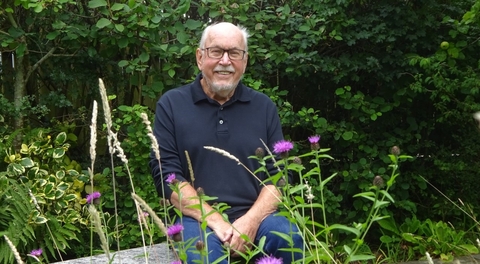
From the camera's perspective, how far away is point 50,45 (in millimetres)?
4672

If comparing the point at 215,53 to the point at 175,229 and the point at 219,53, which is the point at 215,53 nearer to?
the point at 219,53

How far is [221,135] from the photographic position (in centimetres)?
291

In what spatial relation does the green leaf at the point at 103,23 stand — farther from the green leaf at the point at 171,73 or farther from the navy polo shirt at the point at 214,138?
the navy polo shirt at the point at 214,138

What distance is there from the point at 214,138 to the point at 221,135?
0.04 metres

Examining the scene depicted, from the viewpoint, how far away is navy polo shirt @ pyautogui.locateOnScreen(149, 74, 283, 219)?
2.84 metres

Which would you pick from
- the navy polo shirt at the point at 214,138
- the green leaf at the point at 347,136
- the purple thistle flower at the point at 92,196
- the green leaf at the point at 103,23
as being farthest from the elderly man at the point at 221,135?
the green leaf at the point at 347,136

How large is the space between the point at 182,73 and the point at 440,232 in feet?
7.51

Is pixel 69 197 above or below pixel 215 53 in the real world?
below

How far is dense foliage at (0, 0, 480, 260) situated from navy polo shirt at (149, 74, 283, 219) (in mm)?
1152

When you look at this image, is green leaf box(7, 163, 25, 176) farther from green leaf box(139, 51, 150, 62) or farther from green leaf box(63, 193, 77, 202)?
green leaf box(139, 51, 150, 62)

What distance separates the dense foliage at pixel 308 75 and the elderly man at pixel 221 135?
3.68 ft

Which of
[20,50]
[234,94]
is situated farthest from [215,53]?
[20,50]

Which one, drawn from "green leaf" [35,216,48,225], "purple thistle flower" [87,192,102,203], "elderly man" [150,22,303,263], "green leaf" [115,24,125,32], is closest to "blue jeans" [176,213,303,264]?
"elderly man" [150,22,303,263]

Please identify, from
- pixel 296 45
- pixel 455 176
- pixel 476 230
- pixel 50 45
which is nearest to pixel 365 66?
pixel 296 45
